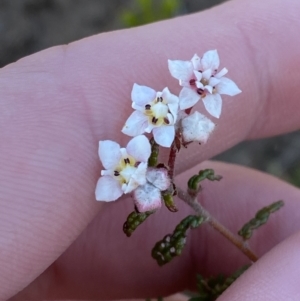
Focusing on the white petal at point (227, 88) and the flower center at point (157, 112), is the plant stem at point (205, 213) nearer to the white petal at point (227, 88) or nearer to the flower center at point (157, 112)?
the flower center at point (157, 112)

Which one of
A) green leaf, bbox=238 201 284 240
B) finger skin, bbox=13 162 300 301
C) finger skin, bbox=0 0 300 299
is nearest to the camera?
finger skin, bbox=0 0 300 299

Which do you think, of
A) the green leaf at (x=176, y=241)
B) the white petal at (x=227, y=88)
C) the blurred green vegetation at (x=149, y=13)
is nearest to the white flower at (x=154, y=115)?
the white petal at (x=227, y=88)

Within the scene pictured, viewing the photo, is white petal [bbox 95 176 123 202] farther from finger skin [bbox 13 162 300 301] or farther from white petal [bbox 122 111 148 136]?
finger skin [bbox 13 162 300 301]

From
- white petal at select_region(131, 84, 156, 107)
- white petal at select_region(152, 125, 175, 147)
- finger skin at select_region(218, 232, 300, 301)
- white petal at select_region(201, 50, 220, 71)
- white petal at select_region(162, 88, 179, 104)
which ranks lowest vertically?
finger skin at select_region(218, 232, 300, 301)

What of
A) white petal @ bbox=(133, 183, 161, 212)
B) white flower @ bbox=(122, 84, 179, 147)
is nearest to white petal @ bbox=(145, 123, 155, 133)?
white flower @ bbox=(122, 84, 179, 147)

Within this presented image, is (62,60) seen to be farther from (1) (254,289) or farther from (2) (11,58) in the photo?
(2) (11,58)

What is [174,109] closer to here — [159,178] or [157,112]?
[157,112]
